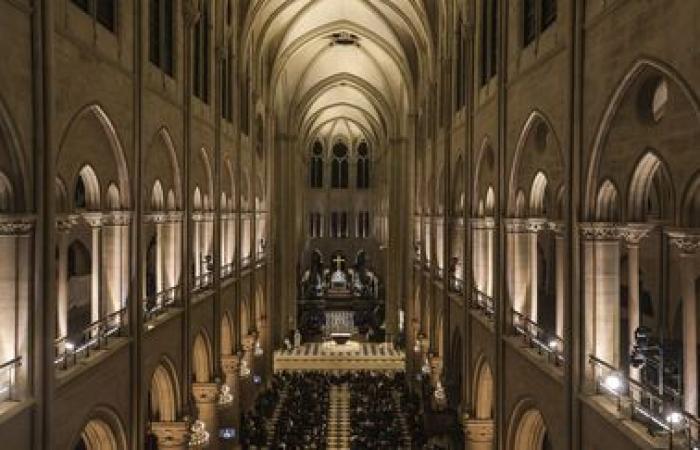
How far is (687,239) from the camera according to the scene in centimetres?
924

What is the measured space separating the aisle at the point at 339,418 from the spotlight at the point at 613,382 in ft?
62.2

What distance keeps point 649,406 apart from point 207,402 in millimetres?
16426

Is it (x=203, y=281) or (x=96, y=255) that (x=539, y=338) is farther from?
(x=203, y=281)

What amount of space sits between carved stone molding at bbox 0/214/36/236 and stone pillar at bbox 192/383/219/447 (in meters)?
14.0

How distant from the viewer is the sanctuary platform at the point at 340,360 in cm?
4162

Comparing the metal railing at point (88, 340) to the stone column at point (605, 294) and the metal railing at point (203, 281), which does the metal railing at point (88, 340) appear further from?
the stone column at point (605, 294)

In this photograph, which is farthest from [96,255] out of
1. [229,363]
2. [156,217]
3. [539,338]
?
[229,363]

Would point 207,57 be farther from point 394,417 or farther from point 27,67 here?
point 394,417

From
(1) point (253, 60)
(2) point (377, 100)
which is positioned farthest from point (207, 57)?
(2) point (377, 100)

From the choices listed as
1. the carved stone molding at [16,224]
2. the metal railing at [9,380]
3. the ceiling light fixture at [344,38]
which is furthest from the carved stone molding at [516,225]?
the ceiling light fixture at [344,38]

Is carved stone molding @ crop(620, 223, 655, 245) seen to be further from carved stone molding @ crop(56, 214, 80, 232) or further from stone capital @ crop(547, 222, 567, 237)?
carved stone molding @ crop(56, 214, 80, 232)

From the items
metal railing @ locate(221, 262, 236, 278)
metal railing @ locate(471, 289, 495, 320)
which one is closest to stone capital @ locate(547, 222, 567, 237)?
metal railing @ locate(471, 289, 495, 320)

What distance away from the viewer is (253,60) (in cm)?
3275

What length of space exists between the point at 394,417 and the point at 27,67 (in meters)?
23.9
